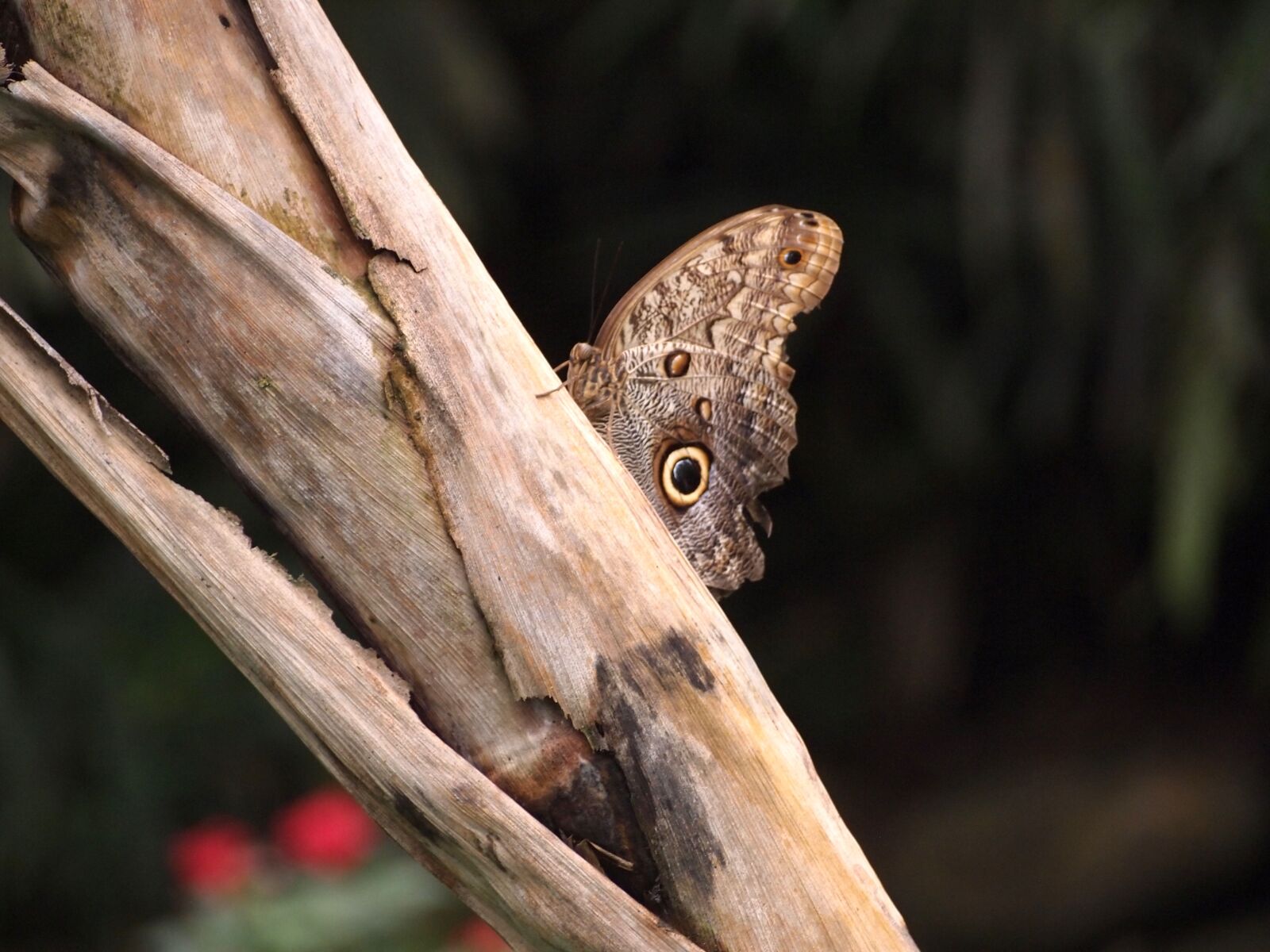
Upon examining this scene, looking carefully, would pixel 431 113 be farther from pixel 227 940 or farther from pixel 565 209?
pixel 227 940

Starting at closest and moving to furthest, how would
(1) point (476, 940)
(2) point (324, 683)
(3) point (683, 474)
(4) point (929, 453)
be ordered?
(2) point (324, 683) < (3) point (683, 474) < (1) point (476, 940) < (4) point (929, 453)

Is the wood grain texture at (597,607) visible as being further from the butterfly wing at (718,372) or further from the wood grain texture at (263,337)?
the butterfly wing at (718,372)

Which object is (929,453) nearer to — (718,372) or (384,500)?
(718,372)

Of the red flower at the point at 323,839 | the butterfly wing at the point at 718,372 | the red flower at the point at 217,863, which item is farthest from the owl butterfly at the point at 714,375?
the red flower at the point at 217,863

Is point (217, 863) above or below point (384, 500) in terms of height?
above

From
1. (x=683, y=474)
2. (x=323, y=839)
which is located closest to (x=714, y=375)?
(x=683, y=474)

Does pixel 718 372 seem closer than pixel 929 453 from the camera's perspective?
Yes

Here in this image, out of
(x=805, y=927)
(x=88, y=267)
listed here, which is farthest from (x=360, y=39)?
(x=805, y=927)

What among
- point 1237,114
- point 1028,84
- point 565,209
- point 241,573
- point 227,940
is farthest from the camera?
point 565,209
